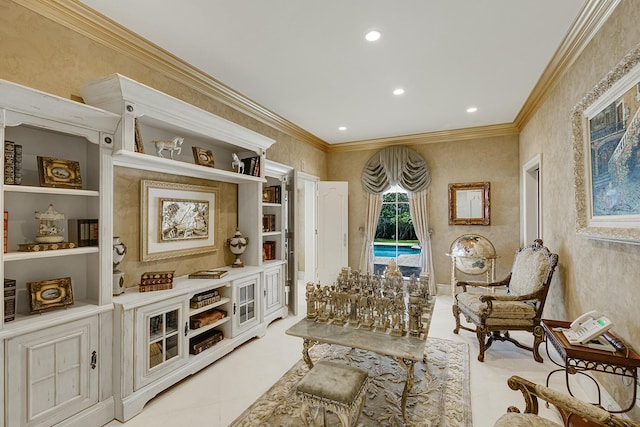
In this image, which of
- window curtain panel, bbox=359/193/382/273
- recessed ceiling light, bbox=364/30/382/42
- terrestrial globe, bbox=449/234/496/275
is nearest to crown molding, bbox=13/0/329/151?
recessed ceiling light, bbox=364/30/382/42

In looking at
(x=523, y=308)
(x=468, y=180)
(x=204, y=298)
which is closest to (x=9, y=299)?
(x=204, y=298)

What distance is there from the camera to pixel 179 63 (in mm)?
2734

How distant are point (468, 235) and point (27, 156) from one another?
17.2 feet

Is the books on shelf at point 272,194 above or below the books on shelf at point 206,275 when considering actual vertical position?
above

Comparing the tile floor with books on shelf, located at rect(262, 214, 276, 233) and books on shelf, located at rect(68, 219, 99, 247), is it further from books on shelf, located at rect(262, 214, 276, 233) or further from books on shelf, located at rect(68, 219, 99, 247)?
books on shelf, located at rect(262, 214, 276, 233)

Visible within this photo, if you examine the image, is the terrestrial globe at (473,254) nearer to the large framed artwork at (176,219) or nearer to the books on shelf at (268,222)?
the books on shelf at (268,222)

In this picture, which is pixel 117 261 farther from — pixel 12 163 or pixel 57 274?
pixel 12 163

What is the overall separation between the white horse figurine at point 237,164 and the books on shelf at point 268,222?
800 mm

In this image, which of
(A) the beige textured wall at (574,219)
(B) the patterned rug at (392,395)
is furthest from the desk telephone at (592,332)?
(B) the patterned rug at (392,395)

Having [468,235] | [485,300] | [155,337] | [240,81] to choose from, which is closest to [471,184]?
[468,235]

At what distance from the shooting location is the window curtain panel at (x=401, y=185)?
5.27m

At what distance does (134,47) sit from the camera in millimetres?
2414

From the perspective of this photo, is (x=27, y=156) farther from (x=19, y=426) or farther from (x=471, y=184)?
(x=471, y=184)

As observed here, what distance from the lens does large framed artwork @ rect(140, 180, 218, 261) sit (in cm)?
266
